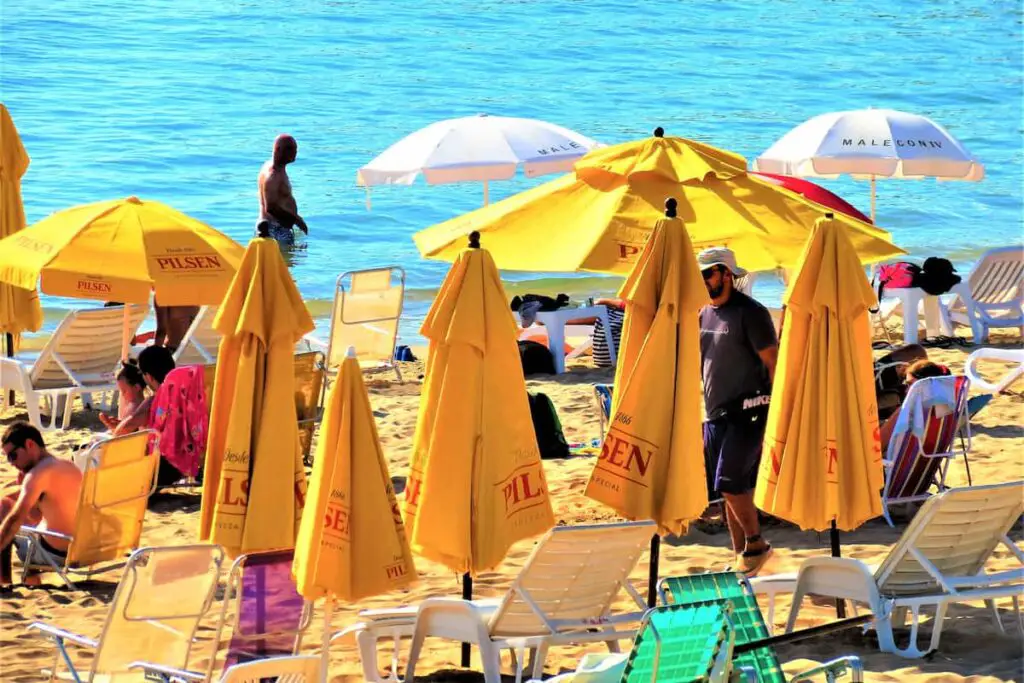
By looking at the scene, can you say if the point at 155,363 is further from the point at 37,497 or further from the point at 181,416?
the point at 37,497

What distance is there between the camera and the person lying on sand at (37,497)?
7.45 m

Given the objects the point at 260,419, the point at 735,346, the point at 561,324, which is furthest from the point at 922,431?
the point at 561,324

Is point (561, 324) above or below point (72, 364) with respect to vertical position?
above

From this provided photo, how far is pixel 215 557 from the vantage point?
221 inches

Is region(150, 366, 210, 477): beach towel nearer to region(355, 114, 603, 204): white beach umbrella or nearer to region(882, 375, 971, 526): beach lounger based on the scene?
region(882, 375, 971, 526): beach lounger

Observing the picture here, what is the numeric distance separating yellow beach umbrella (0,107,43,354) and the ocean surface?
699 cm

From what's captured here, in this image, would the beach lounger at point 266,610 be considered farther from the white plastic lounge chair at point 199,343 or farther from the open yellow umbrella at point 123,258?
the white plastic lounge chair at point 199,343

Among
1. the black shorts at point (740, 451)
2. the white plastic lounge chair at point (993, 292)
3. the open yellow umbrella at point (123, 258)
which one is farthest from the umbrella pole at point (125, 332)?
the white plastic lounge chair at point (993, 292)

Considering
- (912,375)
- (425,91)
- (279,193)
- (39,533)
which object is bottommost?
(39,533)

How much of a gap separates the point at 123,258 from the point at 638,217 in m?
3.15

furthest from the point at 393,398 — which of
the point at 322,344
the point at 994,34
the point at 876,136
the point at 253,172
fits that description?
the point at 994,34

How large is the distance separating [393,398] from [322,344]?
115 cm

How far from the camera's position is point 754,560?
286 inches

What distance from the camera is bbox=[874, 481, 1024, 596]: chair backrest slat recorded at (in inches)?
232
